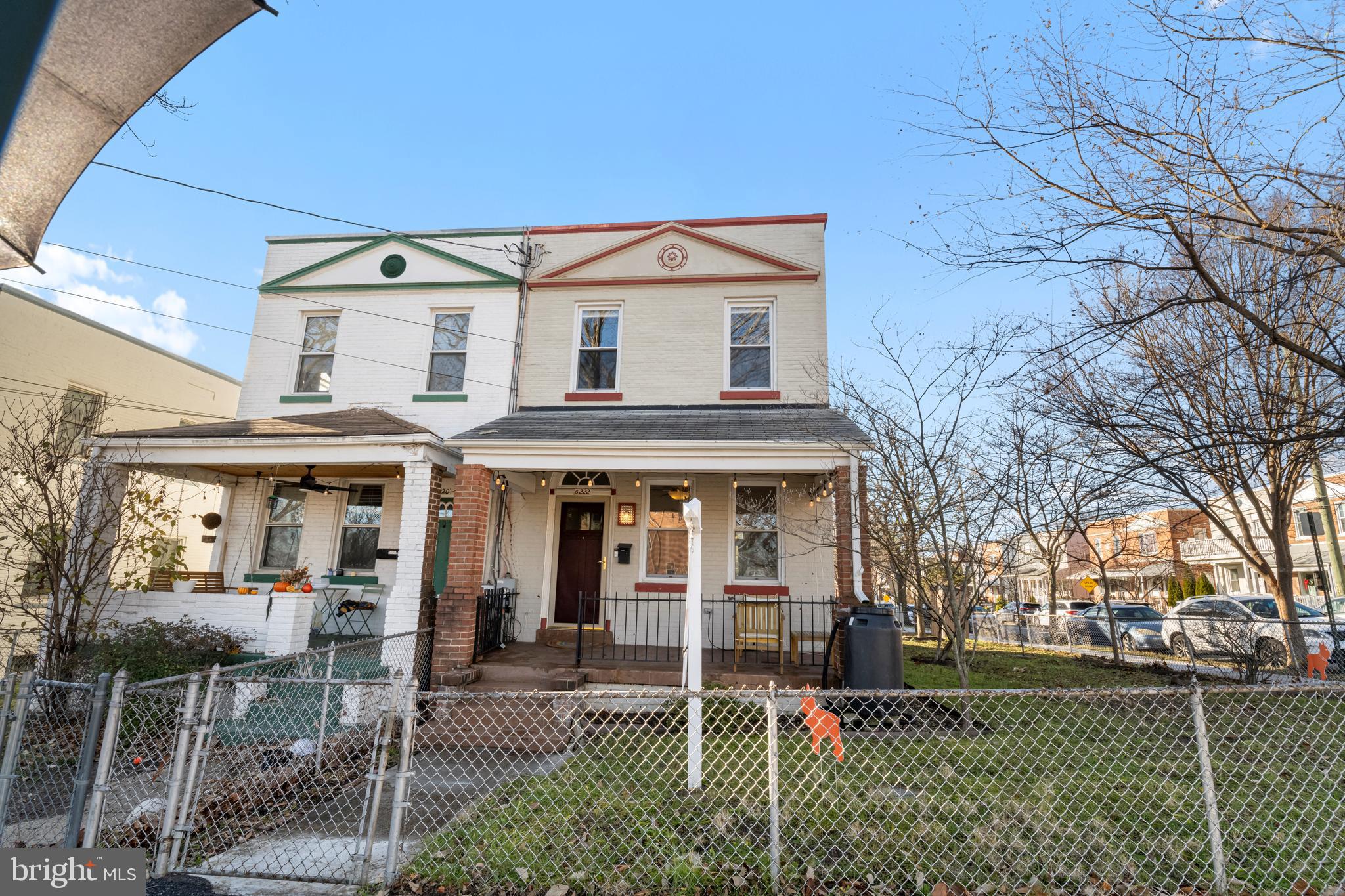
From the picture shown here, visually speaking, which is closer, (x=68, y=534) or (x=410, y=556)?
(x=68, y=534)

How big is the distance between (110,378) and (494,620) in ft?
39.5

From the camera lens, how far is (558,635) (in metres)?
10.1

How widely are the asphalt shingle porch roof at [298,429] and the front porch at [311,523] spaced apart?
Result: 0.03 meters

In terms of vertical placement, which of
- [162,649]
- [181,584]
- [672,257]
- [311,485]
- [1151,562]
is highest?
[672,257]

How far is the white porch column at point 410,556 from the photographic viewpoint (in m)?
8.41

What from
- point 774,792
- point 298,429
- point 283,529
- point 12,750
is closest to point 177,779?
point 12,750

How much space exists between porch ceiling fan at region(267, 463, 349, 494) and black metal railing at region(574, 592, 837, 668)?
475cm

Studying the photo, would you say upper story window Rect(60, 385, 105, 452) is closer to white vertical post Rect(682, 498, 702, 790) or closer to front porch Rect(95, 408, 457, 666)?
front porch Rect(95, 408, 457, 666)

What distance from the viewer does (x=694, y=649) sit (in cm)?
551

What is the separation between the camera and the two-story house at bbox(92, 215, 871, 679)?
9.81 m

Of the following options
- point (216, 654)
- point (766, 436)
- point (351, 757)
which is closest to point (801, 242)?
point (766, 436)

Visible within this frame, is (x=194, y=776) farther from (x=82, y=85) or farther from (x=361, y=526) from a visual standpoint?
(x=361, y=526)

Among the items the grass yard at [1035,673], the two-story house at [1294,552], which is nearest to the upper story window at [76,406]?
the grass yard at [1035,673]

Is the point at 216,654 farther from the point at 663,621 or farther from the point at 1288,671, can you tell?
the point at 1288,671
